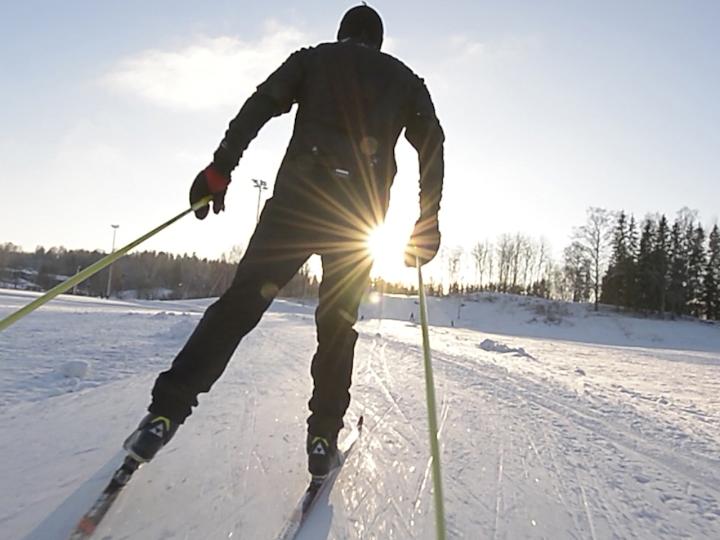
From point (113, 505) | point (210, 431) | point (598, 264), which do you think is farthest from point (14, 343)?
point (598, 264)

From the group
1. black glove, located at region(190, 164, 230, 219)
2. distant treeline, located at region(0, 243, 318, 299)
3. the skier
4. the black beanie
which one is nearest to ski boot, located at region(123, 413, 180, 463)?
the skier

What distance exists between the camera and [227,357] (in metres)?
1.73

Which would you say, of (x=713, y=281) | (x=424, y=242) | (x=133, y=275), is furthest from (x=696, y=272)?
(x=133, y=275)

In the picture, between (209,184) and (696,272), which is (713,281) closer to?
(696,272)

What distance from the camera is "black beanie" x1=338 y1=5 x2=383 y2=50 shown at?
2197 millimetres

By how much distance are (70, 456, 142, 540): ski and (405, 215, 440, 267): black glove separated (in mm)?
1290

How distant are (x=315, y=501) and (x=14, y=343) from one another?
4.87 metres

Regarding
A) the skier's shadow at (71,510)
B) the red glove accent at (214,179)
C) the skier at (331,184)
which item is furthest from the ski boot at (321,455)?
the red glove accent at (214,179)

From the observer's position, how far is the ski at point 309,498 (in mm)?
1485

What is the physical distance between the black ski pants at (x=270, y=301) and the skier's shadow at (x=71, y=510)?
1.12ft

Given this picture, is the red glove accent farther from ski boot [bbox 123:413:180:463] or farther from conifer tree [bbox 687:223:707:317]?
conifer tree [bbox 687:223:707:317]

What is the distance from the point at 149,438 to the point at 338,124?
4.53 feet

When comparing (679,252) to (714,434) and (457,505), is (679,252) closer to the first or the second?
(714,434)

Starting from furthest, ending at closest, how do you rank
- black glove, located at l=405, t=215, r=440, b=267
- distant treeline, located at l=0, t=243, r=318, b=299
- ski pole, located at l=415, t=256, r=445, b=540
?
distant treeline, located at l=0, t=243, r=318, b=299 < black glove, located at l=405, t=215, r=440, b=267 < ski pole, located at l=415, t=256, r=445, b=540
